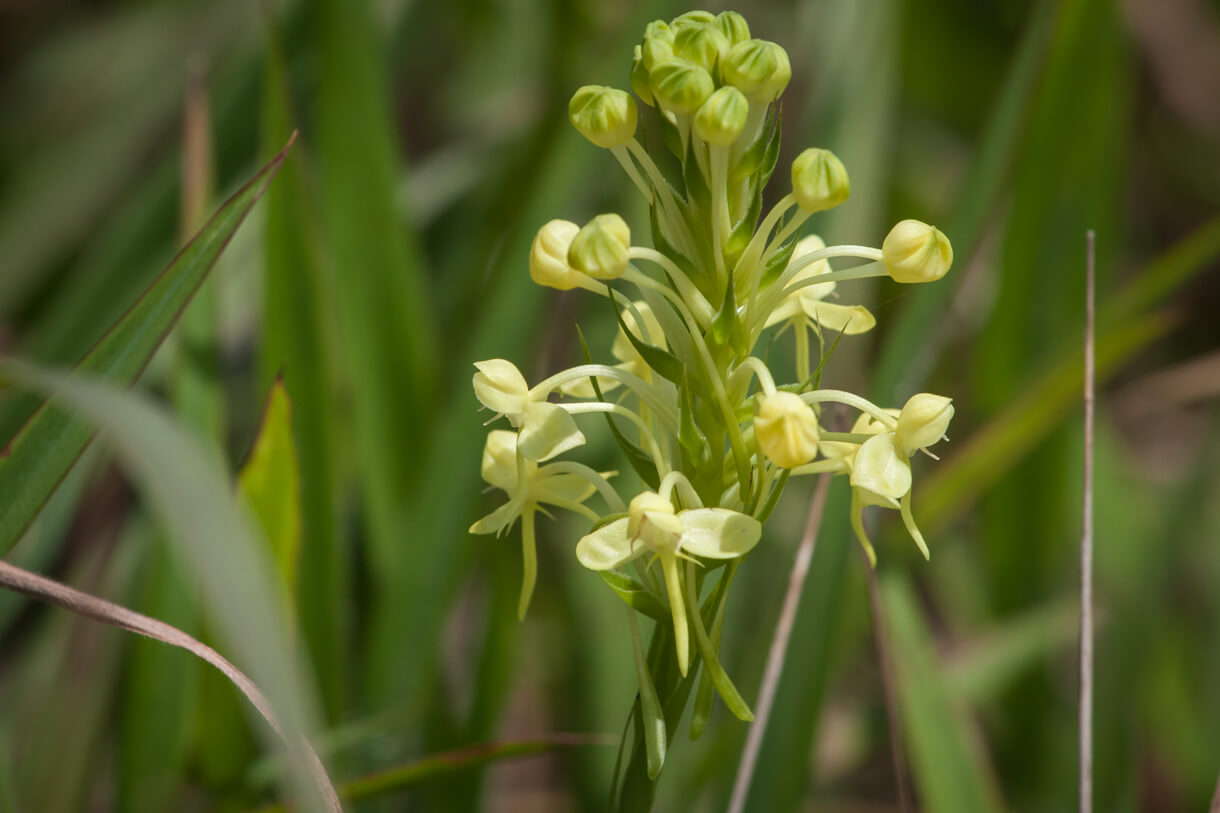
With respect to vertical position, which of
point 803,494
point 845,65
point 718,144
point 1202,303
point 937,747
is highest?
point 1202,303

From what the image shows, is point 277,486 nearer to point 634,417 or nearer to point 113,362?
point 113,362

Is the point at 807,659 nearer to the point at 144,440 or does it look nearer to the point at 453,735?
the point at 453,735

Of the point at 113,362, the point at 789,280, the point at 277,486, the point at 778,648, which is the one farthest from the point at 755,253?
the point at 277,486

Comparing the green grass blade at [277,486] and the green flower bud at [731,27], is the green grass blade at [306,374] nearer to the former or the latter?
the green grass blade at [277,486]

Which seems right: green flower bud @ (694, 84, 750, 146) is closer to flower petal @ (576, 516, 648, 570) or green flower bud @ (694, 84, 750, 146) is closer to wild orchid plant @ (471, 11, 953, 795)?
wild orchid plant @ (471, 11, 953, 795)

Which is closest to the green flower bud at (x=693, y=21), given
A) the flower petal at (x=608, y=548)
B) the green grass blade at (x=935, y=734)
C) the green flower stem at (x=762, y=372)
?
the green flower stem at (x=762, y=372)

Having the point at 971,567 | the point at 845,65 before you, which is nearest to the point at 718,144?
the point at 845,65

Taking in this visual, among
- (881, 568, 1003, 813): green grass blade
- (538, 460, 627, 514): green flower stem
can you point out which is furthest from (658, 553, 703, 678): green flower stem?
(881, 568, 1003, 813): green grass blade
